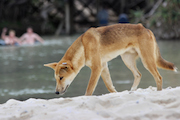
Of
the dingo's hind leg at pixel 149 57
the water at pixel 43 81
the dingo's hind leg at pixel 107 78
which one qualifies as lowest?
the water at pixel 43 81

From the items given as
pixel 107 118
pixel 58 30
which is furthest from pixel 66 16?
pixel 107 118

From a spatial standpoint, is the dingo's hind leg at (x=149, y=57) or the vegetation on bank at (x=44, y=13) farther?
the vegetation on bank at (x=44, y=13)

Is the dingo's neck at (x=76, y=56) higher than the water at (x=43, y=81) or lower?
higher

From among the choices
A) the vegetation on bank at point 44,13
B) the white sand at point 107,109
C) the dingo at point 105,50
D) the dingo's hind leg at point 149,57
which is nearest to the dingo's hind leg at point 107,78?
the dingo at point 105,50

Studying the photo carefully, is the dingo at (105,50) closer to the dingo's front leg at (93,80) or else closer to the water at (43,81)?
the dingo's front leg at (93,80)

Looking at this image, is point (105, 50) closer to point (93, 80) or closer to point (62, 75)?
point (93, 80)

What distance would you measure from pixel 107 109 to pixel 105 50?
1.64 metres

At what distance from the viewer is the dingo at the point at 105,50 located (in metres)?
5.12

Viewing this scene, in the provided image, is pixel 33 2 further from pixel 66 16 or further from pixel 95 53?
pixel 95 53

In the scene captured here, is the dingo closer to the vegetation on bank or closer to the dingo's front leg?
the dingo's front leg

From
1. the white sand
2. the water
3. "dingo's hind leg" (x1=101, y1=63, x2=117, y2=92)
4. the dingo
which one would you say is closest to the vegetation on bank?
the water

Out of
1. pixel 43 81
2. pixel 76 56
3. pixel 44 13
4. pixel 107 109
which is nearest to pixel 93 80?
pixel 76 56

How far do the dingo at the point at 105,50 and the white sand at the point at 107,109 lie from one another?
2.51ft

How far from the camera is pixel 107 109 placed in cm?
387
